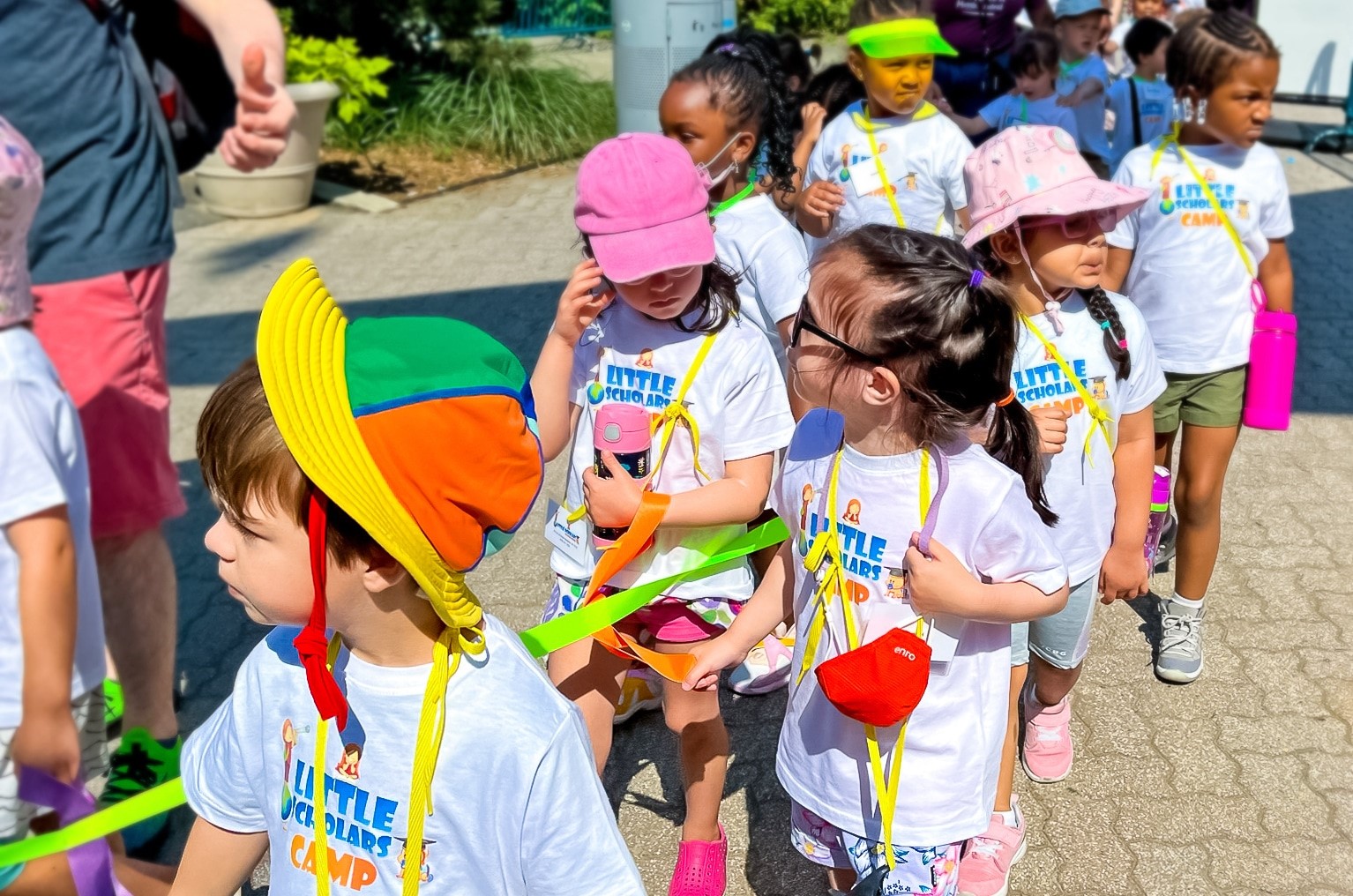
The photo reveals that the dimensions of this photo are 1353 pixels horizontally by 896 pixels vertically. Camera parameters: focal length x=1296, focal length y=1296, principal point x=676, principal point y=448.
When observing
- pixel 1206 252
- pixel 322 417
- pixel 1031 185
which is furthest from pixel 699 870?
pixel 1206 252

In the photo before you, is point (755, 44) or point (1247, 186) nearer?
point (1247, 186)

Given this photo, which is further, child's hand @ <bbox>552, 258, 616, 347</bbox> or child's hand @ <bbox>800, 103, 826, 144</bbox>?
child's hand @ <bbox>800, 103, 826, 144</bbox>

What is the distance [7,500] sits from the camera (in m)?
2.30

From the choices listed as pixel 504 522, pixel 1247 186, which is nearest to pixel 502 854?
pixel 504 522

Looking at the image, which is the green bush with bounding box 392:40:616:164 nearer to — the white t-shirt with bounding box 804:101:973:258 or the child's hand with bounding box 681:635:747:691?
the white t-shirt with bounding box 804:101:973:258

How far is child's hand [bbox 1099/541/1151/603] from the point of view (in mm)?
3170

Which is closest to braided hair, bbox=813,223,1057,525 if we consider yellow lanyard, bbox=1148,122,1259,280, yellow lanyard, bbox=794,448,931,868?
yellow lanyard, bbox=794,448,931,868

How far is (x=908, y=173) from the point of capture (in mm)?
4672

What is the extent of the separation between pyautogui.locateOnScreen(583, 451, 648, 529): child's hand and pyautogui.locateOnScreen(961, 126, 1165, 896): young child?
90cm

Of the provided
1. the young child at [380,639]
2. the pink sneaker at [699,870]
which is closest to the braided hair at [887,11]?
the pink sneaker at [699,870]

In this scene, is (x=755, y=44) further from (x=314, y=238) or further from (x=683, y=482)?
(x=314, y=238)

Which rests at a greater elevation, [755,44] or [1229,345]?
Result: [755,44]

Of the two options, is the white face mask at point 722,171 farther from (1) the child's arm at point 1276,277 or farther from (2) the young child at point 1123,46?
(2) the young child at point 1123,46

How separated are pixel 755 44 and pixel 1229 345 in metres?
1.99
